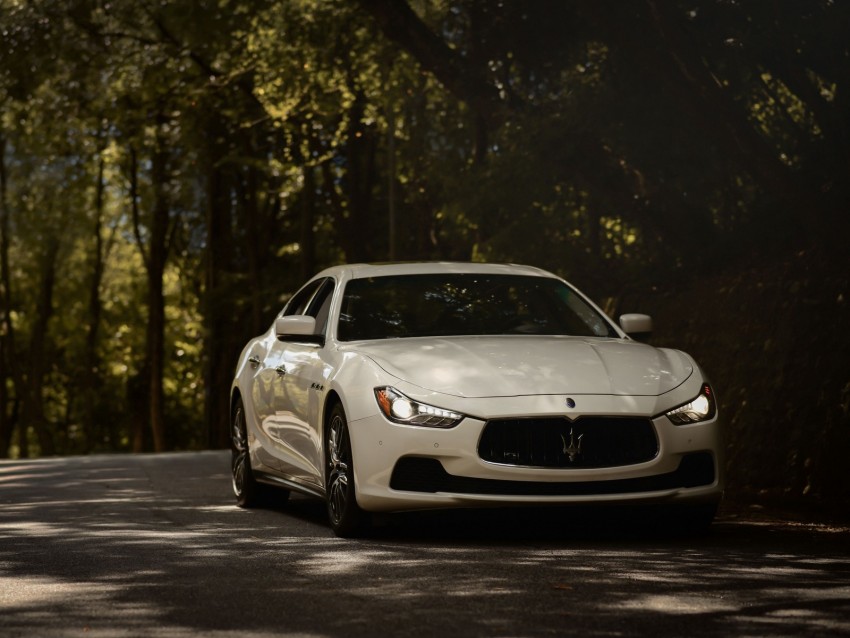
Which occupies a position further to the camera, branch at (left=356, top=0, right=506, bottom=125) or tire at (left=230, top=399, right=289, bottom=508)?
branch at (left=356, top=0, right=506, bottom=125)

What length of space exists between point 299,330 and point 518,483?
2047 millimetres

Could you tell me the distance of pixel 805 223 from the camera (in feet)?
52.7

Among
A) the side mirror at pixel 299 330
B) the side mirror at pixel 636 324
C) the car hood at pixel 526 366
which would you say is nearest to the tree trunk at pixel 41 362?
the side mirror at pixel 299 330

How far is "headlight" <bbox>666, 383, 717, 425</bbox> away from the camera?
373 inches

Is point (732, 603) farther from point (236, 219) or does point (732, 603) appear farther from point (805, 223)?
point (236, 219)

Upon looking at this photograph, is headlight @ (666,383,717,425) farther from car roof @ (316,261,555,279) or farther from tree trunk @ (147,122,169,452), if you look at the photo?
tree trunk @ (147,122,169,452)

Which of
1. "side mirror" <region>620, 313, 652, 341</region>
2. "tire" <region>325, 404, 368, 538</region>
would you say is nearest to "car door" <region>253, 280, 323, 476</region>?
"tire" <region>325, 404, 368, 538</region>

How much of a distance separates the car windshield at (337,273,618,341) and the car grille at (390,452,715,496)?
139cm

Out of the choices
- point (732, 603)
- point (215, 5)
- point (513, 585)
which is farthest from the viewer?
point (215, 5)

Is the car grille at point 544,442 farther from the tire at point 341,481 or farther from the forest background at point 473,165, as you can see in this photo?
the forest background at point 473,165

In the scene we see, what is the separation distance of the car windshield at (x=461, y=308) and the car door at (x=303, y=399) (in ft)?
1.00

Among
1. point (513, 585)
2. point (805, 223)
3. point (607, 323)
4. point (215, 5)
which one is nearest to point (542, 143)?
point (805, 223)

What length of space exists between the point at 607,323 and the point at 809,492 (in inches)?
97.2

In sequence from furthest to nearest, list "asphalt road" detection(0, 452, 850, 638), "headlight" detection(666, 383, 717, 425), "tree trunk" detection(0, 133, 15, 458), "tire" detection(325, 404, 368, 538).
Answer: "tree trunk" detection(0, 133, 15, 458)
"tire" detection(325, 404, 368, 538)
"headlight" detection(666, 383, 717, 425)
"asphalt road" detection(0, 452, 850, 638)
